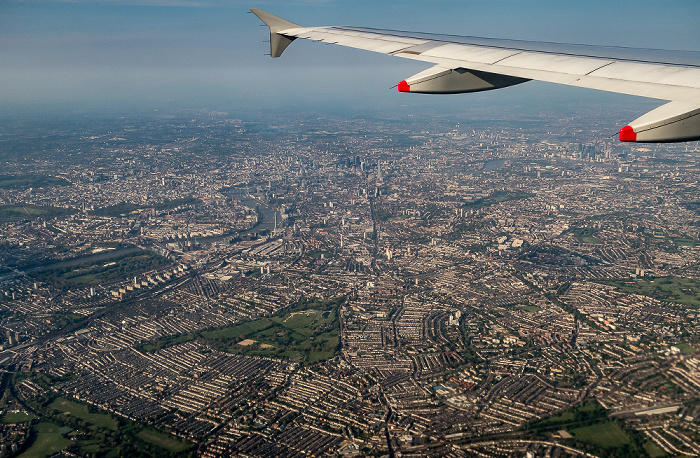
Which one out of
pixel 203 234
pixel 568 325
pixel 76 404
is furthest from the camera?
pixel 203 234

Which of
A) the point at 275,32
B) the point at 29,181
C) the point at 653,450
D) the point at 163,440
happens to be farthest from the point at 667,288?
the point at 29,181

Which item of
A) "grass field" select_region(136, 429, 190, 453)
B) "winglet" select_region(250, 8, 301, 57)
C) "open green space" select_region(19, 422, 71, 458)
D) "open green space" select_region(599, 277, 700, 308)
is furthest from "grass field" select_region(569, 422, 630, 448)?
"open green space" select_region(19, 422, 71, 458)

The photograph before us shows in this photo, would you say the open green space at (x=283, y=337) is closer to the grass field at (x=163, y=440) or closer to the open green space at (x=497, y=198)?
the grass field at (x=163, y=440)

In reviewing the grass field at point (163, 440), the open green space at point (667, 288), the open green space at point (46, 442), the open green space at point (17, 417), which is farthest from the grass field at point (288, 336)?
the open green space at point (667, 288)

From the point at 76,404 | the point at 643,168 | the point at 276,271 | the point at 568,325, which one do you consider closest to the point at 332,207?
A: the point at 276,271

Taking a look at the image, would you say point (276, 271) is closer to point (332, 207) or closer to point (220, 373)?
point (220, 373)

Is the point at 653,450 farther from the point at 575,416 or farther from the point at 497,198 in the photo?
the point at 497,198
